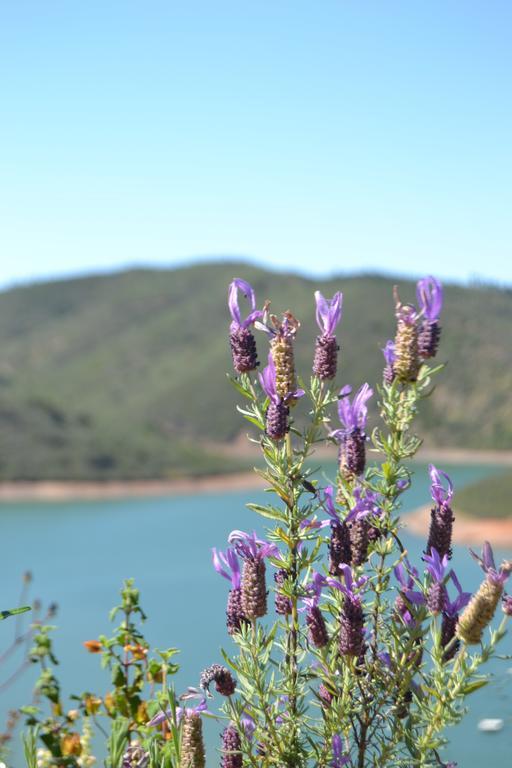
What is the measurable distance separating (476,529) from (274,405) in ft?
85.8

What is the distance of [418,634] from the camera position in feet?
7.74

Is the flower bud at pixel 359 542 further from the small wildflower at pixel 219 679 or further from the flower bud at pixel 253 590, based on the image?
the small wildflower at pixel 219 679

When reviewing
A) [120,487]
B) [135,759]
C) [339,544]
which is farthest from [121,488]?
[339,544]

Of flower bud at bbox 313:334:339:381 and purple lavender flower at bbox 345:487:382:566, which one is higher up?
flower bud at bbox 313:334:339:381

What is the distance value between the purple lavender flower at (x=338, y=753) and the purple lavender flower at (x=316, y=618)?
21cm

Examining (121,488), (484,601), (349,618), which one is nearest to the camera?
(484,601)

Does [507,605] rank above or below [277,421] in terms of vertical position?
below

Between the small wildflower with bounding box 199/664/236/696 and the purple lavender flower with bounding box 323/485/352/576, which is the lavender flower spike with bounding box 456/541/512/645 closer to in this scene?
the purple lavender flower with bounding box 323/485/352/576

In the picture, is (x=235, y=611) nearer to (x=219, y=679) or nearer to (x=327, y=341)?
(x=219, y=679)

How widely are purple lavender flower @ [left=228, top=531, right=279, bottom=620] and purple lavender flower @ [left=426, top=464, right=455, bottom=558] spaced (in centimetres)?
37

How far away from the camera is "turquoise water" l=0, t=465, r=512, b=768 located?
5.66 metres

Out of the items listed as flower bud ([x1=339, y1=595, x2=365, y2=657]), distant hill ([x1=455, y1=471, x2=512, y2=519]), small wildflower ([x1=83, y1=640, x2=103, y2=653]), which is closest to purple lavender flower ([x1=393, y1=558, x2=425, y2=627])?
flower bud ([x1=339, y1=595, x2=365, y2=657])

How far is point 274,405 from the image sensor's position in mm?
2379

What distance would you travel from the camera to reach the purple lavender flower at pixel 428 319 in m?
2.37
